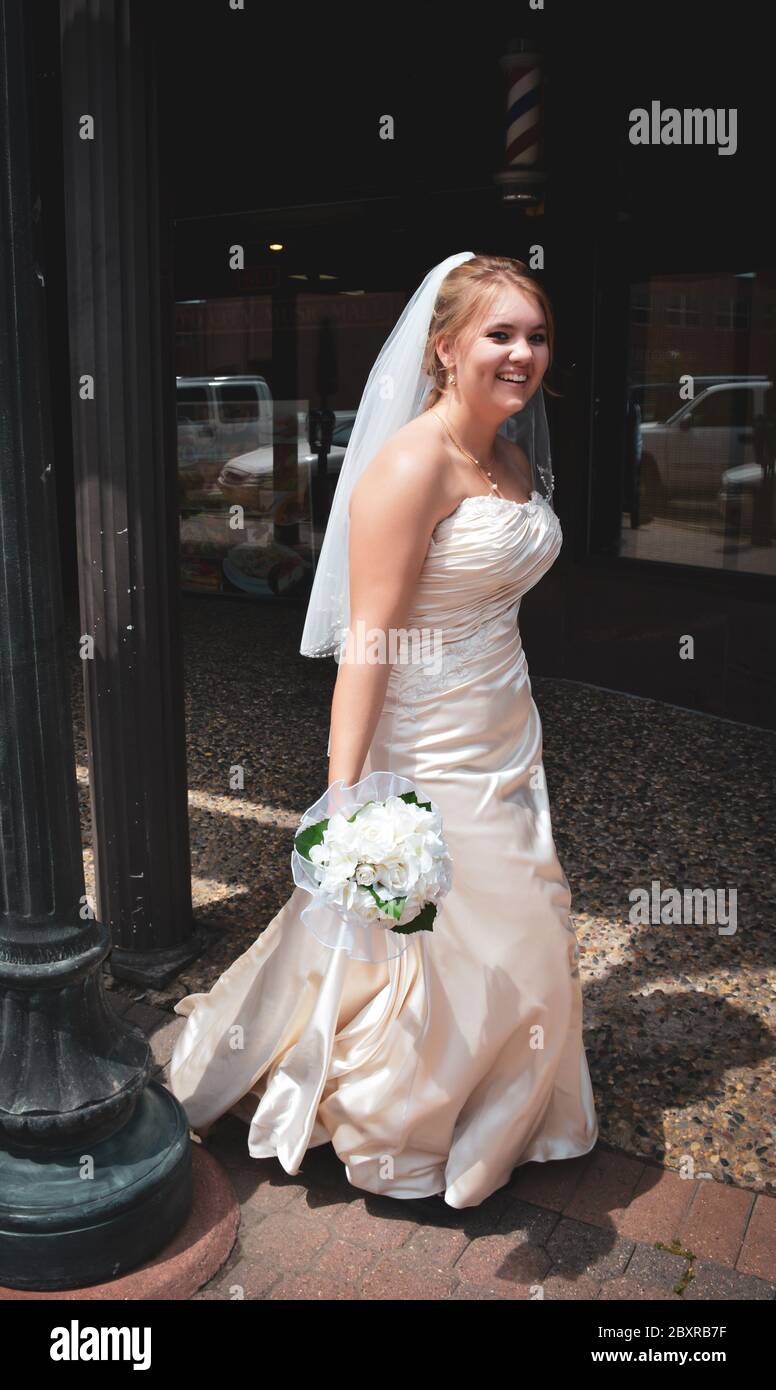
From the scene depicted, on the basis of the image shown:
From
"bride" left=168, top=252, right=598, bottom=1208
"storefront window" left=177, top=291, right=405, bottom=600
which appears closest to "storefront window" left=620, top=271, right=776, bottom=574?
"storefront window" left=177, top=291, right=405, bottom=600

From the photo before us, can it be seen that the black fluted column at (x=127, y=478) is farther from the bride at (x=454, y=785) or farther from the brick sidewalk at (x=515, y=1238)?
the brick sidewalk at (x=515, y=1238)

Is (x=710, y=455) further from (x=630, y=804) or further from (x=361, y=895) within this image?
(x=361, y=895)

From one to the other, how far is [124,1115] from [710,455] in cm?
584

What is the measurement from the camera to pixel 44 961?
8.98 feet

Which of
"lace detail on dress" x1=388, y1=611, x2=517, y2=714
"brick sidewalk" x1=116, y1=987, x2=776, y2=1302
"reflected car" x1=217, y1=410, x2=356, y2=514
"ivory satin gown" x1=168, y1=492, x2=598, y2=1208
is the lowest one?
"brick sidewalk" x1=116, y1=987, x2=776, y2=1302

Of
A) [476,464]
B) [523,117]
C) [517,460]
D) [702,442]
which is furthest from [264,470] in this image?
[476,464]

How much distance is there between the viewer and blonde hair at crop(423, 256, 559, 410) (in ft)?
9.45

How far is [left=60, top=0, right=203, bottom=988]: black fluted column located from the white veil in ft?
2.53

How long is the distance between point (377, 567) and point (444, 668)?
1.08ft

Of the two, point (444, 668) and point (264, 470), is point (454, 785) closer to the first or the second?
point (444, 668)

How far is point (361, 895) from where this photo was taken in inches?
99.3

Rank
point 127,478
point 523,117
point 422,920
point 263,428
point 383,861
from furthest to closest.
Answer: point 263,428 → point 523,117 → point 127,478 → point 422,920 → point 383,861

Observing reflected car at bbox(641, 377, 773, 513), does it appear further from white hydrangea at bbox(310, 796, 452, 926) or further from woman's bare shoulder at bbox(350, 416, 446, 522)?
white hydrangea at bbox(310, 796, 452, 926)

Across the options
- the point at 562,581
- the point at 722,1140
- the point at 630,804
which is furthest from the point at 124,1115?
the point at 562,581
